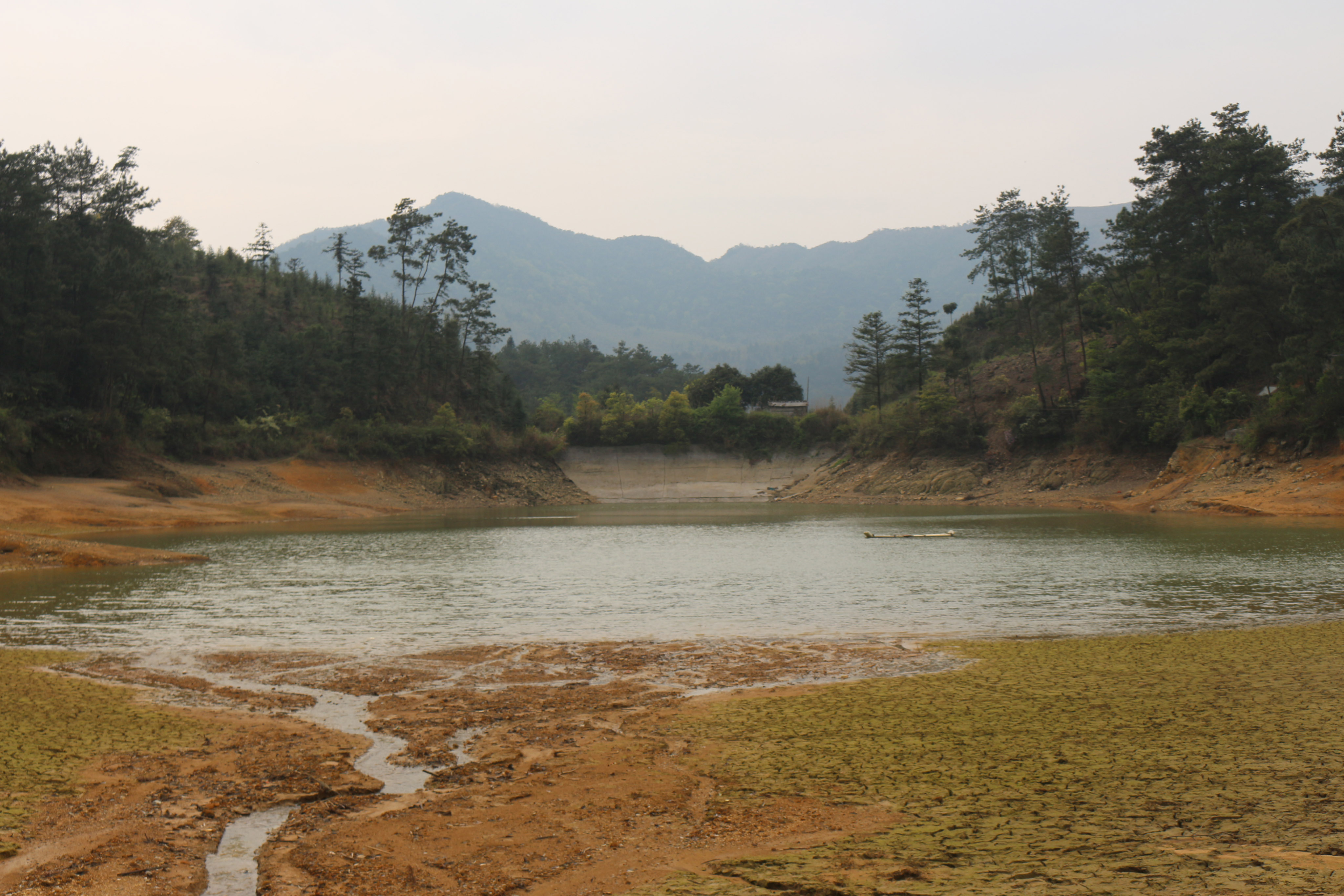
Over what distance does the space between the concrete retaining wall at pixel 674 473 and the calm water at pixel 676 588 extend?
5786 centimetres

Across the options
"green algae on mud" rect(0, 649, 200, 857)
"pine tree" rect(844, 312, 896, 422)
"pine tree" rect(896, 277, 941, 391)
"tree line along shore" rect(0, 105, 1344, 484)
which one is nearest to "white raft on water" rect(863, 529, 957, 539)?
"tree line along shore" rect(0, 105, 1344, 484)

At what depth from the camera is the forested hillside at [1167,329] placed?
47.2 m

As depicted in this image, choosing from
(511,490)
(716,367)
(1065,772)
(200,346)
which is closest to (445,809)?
(1065,772)

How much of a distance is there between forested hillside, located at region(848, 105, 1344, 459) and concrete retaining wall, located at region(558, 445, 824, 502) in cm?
1332

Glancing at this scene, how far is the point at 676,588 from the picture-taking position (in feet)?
76.1

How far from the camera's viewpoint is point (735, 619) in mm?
18031

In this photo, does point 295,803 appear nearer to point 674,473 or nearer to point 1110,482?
point 1110,482

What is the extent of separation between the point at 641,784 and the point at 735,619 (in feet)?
34.3

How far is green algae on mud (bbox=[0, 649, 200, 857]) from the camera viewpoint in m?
7.41

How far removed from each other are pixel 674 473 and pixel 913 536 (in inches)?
2590

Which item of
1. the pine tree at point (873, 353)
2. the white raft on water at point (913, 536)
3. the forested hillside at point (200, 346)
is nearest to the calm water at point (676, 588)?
the white raft on water at point (913, 536)

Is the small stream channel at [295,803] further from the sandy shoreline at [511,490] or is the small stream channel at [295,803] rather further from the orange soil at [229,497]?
the sandy shoreline at [511,490]

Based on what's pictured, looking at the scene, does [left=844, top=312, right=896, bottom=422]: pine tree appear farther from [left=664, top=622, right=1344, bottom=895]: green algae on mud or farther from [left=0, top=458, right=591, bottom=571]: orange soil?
[left=664, top=622, right=1344, bottom=895]: green algae on mud

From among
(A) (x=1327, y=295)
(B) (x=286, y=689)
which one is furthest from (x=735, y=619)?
(A) (x=1327, y=295)
